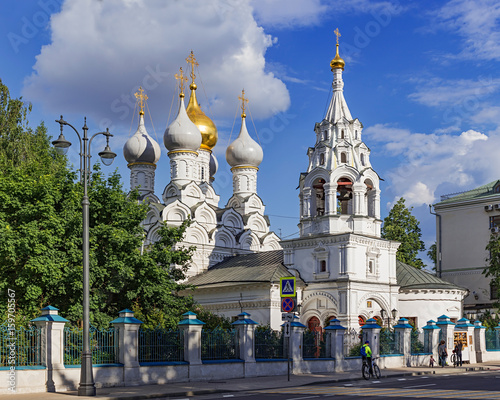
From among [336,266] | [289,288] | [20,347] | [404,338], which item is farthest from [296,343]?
[336,266]

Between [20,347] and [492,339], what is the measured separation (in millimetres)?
23829

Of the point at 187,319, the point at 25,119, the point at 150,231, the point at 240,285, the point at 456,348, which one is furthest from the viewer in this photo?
the point at 150,231

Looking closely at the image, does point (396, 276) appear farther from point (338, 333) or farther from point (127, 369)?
point (127, 369)

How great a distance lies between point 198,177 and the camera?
2064 inches

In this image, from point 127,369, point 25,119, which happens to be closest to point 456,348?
point 127,369

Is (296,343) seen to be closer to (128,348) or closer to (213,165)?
(128,348)

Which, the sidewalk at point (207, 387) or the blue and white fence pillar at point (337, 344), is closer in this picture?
the sidewalk at point (207, 387)

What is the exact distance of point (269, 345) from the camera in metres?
23.5

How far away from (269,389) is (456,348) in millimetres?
13124

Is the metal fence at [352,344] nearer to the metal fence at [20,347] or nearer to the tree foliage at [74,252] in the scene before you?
the tree foliage at [74,252]

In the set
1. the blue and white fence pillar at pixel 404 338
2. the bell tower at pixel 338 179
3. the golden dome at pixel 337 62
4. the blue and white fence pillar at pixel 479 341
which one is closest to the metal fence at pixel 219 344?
the blue and white fence pillar at pixel 404 338

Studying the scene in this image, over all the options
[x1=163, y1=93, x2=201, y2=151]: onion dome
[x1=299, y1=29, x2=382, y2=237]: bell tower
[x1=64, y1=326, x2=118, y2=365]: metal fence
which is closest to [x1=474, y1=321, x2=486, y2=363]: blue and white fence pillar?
[x1=299, y1=29, x2=382, y2=237]: bell tower

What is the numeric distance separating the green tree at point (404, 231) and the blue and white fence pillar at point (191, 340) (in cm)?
3594

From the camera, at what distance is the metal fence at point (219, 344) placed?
2156 centimetres
